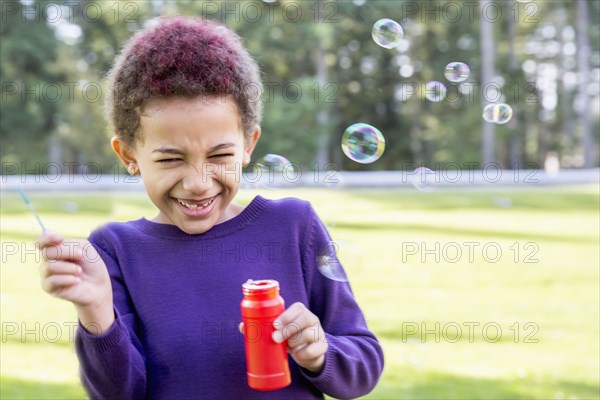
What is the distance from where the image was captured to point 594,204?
12656 millimetres

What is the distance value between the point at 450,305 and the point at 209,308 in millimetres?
4004

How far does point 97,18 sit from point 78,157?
4117mm

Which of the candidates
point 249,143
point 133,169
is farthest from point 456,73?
point 133,169

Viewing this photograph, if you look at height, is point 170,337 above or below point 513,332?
above

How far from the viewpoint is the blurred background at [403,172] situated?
386 cm

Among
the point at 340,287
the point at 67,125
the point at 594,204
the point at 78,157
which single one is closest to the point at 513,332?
the point at 340,287

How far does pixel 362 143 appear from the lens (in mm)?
2668

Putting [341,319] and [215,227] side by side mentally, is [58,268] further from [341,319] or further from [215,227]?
[341,319]

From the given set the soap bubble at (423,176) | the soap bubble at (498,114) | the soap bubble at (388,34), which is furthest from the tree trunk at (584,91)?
the soap bubble at (388,34)

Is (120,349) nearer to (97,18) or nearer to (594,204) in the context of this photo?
(594,204)

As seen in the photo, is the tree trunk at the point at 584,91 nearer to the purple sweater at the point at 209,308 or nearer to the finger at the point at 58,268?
the purple sweater at the point at 209,308

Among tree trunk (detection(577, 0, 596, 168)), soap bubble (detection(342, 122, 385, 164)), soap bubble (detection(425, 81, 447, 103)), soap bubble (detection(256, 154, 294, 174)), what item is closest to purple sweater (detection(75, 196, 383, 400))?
soap bubble (detection(256, 154, 294, 174))

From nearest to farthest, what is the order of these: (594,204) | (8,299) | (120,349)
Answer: (120,349), (8,299), (594,204)

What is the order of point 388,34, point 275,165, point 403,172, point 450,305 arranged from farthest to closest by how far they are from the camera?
1. point 403,172
2. point 450,305
3. point 388,34
4. point 275,165
